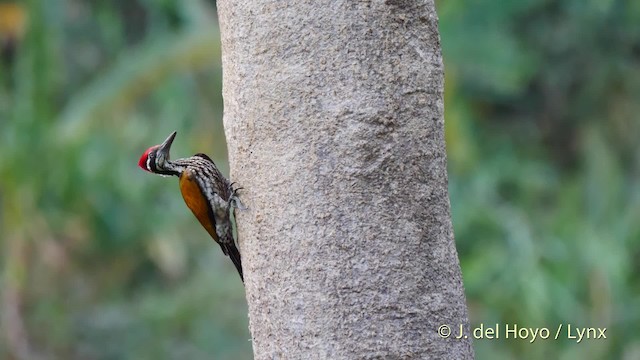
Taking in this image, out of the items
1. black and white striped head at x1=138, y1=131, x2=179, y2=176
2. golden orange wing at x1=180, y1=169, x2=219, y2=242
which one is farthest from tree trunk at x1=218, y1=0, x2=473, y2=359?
black and white striped head at x1=138, y1=131, x2=179, y2=176

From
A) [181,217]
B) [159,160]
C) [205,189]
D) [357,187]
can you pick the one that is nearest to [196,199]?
[205,189]

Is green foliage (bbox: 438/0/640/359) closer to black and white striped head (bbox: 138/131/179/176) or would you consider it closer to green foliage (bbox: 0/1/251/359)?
green foliage (bbox: 0/1/251/359)

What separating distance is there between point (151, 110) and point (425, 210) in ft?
16.4

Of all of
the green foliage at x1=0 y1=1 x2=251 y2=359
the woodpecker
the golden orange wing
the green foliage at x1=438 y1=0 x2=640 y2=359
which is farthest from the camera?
the green foliage at x1=438 y1=0 x2=640 y2=359

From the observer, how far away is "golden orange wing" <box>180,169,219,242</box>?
2.60 meters

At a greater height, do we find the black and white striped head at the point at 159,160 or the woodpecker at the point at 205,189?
the black and white striped head at the point at 159,160

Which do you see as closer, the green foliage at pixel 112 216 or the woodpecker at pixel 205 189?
the woodpecker at pixel 205 189

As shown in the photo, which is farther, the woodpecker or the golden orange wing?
the golden orange wing

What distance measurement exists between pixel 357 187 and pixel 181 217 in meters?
3.64

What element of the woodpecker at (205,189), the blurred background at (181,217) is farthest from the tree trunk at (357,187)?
the blurred background at (181,217)

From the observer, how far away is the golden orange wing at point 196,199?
8.54 feet

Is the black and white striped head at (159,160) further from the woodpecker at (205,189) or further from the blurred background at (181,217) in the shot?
the blurred background at (181,217)

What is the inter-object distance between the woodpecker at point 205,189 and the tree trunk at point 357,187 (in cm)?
43

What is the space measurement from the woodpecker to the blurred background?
222 centimetres
